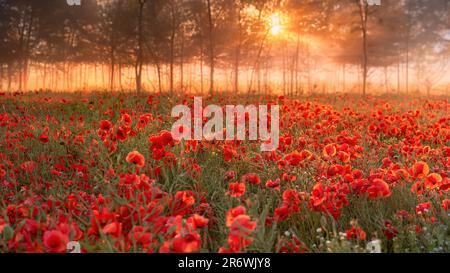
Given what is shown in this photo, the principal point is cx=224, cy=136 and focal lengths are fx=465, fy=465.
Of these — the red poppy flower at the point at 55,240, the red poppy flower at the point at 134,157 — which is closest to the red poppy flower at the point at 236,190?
the red poppy flower at the point at 134,157

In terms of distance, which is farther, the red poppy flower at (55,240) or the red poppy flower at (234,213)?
the red poppy flower at (234,213)

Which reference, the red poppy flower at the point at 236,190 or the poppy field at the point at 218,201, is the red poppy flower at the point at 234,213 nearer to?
the poppy field at the point at 218,201

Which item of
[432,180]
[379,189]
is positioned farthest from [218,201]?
[432,180]

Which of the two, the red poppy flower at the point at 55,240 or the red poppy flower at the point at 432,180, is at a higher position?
the red poppy flower at the point at 432,180

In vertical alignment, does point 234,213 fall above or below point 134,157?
below

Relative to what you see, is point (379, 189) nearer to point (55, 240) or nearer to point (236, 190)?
point (236, 190)

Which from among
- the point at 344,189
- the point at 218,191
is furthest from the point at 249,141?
the point at 344,189

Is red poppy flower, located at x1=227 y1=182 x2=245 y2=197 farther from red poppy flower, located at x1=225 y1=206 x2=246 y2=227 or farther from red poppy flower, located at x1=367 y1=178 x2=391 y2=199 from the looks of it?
red poppy flower, located at x1=367 y1=178 x2=391 y2=199

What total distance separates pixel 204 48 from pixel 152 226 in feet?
94.0

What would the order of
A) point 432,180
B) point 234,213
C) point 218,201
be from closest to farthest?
point 234,213 → point 432,180 → point 218,201

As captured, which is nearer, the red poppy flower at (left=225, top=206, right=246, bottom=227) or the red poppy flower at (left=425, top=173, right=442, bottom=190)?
the red poppy flower at (left=225, top=206, right=246, bottom=227)

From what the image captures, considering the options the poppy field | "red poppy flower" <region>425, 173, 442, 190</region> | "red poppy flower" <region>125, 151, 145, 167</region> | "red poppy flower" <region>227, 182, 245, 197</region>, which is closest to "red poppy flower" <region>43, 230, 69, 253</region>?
the poppy field
